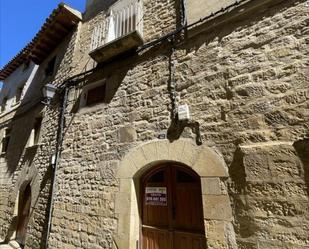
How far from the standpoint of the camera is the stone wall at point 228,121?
7.50ft

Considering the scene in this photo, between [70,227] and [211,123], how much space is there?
3.34m

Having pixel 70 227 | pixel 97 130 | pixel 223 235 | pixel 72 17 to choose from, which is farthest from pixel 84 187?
pixel 72 17

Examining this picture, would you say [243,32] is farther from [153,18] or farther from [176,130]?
[153,18]

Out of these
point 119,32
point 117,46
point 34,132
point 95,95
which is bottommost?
point 34,132

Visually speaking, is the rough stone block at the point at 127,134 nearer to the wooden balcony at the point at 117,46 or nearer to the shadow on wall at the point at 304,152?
the wooden balcony at the point at 117,46

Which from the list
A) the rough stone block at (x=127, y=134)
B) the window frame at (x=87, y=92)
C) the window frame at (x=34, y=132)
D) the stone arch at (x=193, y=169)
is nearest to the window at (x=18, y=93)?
the window frame at (x=34, y=132)

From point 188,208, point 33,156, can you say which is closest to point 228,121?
point 188,208

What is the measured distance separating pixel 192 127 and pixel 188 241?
5.28ft

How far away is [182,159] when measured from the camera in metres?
3.04

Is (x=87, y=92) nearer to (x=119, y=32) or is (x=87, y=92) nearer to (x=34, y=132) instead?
(x=119, y=32)

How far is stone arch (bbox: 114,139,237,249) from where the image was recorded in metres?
2.55

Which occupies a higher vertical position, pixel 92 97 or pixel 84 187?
pixel 92 97

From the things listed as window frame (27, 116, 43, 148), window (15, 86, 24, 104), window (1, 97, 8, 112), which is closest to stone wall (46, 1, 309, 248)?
window frame (27, 116, 43, 148)

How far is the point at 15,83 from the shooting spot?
10117 millimetres
